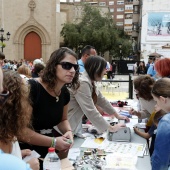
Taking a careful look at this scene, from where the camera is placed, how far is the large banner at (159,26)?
103ft

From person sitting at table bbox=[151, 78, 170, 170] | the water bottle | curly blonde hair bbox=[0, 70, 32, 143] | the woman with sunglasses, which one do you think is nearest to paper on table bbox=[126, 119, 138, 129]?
the woman with sunglasses

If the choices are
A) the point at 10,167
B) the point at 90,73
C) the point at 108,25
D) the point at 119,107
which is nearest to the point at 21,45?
the point at 108,25

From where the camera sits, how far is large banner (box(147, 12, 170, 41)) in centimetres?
3136

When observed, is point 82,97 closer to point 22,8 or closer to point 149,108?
point 149,108

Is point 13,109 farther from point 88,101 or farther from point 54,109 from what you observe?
point 88,101

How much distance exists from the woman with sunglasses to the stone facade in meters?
27.9

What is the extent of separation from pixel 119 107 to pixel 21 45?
26.2 m

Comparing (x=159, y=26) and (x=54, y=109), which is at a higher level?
(x=159, y=26)

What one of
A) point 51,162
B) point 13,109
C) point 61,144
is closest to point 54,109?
point 61,144

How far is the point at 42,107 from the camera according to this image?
248 centimetres

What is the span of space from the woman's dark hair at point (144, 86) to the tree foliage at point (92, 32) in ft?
89.9

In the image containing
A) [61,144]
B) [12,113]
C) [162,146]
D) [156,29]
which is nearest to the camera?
[12,113]

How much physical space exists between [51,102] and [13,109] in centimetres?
91

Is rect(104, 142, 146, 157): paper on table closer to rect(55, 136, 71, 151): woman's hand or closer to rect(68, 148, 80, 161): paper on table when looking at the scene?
rect(68, 148, 80, 161): paper on table
